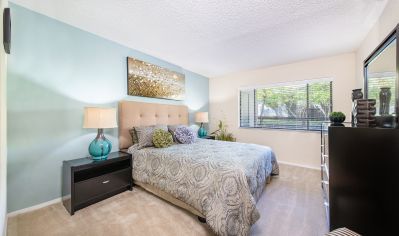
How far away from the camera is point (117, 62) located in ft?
9.14

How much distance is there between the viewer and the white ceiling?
1.81 m

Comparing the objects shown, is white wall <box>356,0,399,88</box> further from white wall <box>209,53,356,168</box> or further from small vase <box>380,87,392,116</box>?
small vase <box>380,87,392,116</box>

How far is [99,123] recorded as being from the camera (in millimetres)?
2090

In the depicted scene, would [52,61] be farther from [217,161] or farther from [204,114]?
[204,114]

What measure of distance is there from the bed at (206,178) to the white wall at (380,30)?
1927 mm

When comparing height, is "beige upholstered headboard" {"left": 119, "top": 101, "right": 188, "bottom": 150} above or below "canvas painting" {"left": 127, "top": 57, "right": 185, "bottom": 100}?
below

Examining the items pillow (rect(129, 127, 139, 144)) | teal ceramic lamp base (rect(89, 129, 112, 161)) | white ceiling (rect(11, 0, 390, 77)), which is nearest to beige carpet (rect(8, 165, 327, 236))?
teal ceramic lamp base (rect(89, 129, 112, 161))

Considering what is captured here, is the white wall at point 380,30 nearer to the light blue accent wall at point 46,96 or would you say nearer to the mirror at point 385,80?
the mirror at point 385,80

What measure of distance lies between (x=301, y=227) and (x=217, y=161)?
1.05m

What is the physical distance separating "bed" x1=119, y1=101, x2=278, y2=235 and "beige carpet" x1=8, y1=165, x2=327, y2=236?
17 centimetres

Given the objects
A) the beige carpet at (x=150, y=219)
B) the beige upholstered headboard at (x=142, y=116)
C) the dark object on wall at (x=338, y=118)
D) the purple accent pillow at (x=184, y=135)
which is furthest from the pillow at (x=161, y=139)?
the dark object on wall at (x=338, y=118)

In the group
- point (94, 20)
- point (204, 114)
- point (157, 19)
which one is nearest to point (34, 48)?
A: point (94, 20)

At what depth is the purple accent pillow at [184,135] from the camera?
9.63 ft

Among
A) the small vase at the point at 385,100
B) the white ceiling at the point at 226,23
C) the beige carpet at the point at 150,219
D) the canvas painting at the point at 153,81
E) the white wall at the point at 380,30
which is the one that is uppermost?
the white ceiling at the point at 226,23
